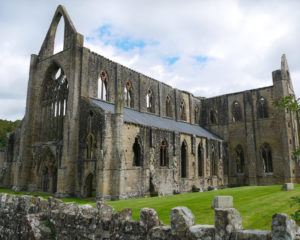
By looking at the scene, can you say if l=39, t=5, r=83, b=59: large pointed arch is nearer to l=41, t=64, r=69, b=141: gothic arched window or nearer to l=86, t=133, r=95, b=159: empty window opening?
l=41, t=64, r=69, b=141: gothic arched window

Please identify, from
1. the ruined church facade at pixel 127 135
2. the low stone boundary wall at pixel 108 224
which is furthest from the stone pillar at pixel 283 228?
the ruined church facade at pixel 127 135

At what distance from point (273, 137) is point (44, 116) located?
86.6ft

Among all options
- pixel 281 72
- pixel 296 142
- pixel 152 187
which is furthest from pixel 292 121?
pixel 152 187

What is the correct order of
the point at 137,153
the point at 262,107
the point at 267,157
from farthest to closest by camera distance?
1. the point at 262,107
2. the point at 267,157
3. the point at 137,153

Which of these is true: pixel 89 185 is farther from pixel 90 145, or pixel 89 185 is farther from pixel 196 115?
pixel 196 115

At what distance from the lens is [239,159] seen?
38.7 meters

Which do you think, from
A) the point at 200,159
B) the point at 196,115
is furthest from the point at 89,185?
the point at 196,115

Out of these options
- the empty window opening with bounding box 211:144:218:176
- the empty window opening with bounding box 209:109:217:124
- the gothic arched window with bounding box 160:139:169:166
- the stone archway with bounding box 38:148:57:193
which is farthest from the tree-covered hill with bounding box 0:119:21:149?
the gothic arched window with bounding box 160:139:169:166

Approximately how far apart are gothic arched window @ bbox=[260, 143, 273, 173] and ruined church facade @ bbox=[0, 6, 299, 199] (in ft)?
0.37

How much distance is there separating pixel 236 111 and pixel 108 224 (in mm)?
37313

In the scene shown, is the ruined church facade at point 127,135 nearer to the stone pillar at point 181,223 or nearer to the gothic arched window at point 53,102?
the gothic arched window at point 53,102

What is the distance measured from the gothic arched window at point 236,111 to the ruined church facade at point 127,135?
0.14 m

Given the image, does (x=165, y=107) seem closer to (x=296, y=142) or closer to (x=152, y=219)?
(x=296, y=142)

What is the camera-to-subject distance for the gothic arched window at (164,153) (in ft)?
91.5
